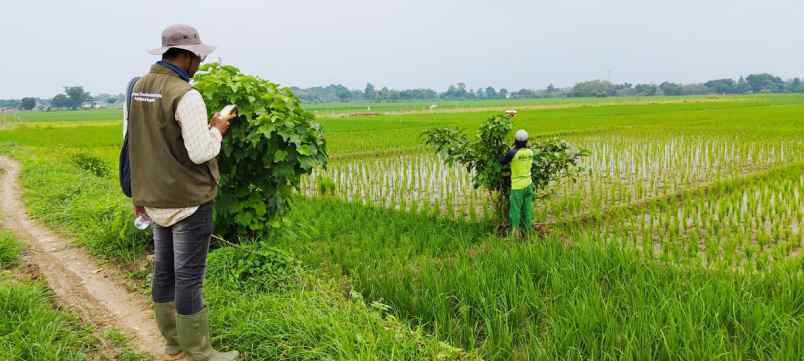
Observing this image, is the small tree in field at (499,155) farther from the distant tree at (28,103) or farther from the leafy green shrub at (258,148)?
the distant tree at (28,103)

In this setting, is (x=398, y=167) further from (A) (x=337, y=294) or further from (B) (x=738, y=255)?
(A) (x=337, y=294)

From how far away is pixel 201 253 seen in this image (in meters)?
2.75

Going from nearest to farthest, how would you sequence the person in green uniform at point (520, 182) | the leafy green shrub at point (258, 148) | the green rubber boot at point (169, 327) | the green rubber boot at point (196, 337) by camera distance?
the green rubber boot at point (196, 337), the green rubber boot at point (169, 327), the leafy green shrub at point (258, 148), the person in green uniform at point (520, 182)

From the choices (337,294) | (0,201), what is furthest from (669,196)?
(0,201)

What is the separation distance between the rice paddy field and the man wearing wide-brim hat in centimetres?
53

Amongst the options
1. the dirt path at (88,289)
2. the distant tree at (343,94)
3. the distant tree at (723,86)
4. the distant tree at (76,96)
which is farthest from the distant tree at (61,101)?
the distant tree at (723,86)

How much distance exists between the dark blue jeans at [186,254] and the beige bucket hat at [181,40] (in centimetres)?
80

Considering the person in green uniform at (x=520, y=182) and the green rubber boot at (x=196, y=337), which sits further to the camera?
the person in green uniform at (x=520, y=182)

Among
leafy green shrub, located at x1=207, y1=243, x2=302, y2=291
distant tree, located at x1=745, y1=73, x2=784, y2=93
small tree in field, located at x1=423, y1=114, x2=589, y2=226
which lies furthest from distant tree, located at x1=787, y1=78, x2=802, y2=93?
leafy green shrub, located at x1=207, y1=243, x2=302, y2=291

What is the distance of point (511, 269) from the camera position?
4258mm

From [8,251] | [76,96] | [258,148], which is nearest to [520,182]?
[258,148]

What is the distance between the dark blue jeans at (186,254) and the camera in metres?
2.66

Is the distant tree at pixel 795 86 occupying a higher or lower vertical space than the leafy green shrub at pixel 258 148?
higher

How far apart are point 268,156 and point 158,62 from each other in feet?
5.19
